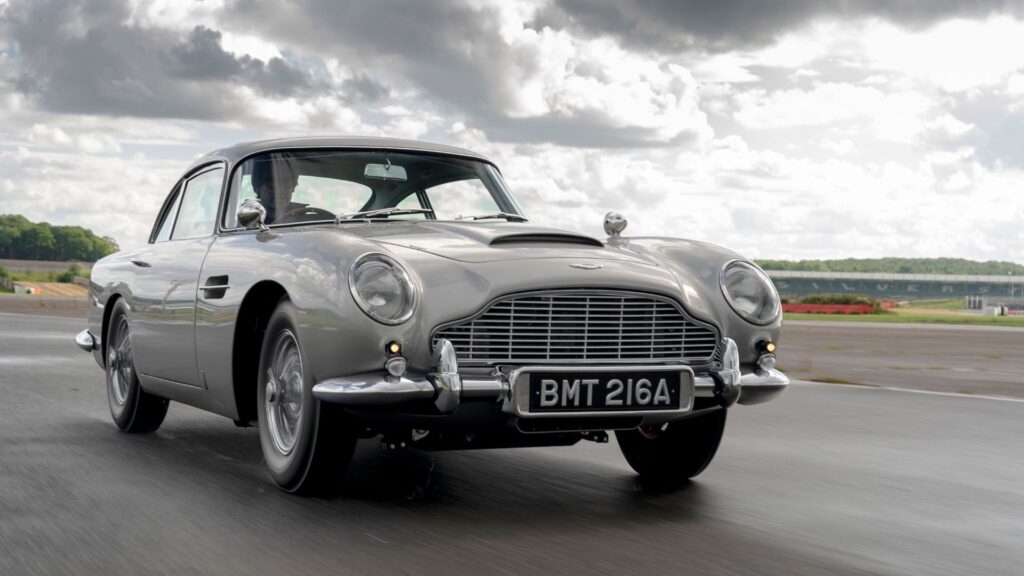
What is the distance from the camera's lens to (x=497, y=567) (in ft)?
11.8

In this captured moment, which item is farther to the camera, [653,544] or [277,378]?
[277,378]

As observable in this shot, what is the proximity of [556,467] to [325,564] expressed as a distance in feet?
7.43

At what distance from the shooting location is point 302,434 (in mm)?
4590

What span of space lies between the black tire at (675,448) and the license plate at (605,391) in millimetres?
558

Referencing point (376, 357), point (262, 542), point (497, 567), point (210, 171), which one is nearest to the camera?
point (497, 567)

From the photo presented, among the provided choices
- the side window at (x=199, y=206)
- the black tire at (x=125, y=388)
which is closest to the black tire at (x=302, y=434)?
the side window at (x=199, y=206)

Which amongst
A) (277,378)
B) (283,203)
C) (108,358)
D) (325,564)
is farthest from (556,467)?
(108,358)

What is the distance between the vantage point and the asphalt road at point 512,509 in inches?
147

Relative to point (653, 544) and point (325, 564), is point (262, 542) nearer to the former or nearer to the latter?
point (325, 564)

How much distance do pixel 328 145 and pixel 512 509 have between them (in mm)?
2353

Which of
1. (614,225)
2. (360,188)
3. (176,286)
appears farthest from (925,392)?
(176,286)

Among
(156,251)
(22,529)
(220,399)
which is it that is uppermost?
(156,251)

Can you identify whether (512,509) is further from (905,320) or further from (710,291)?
(905,320)

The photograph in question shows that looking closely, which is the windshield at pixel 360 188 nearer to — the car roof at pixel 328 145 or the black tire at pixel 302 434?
the car roof at pixel 328 145
